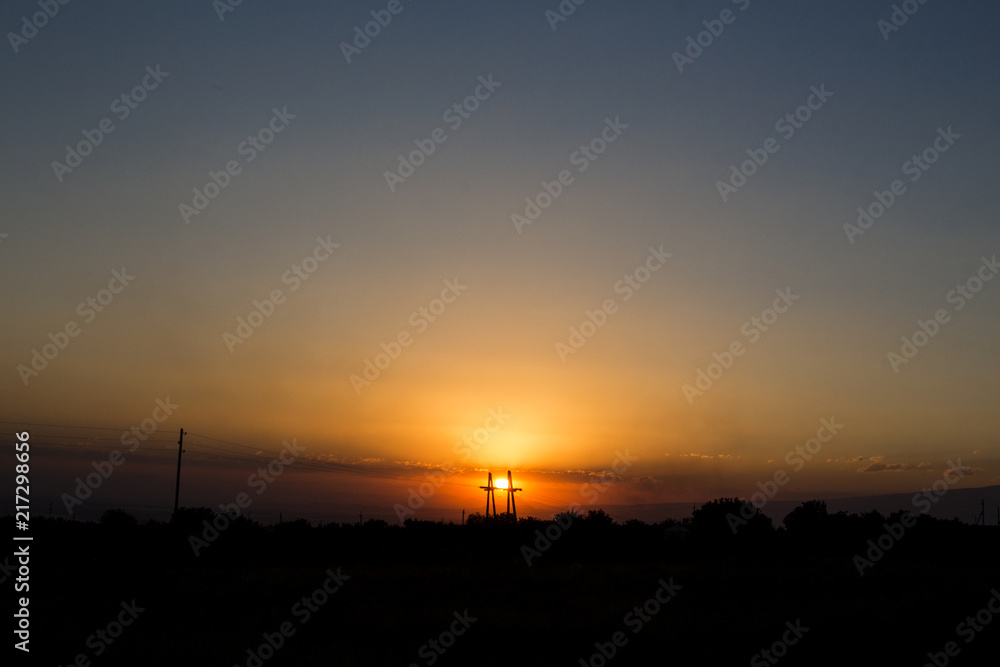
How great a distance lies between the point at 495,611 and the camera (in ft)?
81.6

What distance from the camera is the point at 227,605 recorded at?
2609 centimetres

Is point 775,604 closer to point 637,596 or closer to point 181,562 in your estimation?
point 637,596

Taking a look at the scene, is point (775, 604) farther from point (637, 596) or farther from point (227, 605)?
point (227, 605)

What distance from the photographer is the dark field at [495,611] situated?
19.4 m

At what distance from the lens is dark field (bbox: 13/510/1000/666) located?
765 inches

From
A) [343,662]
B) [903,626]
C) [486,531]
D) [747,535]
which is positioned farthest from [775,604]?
[747,535]

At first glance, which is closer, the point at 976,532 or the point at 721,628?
the point at 721,628

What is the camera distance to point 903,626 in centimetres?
2270

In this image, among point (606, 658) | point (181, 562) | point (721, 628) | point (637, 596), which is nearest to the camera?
point (606, 658)

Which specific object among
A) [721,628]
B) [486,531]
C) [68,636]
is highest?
[486,531]

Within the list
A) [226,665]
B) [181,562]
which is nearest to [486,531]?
[181,562]

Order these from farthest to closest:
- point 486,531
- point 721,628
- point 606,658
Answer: point 486,531 → point 721,628 → point 606,658

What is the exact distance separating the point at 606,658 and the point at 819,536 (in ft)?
187

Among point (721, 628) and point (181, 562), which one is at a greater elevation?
point (181, 562)
